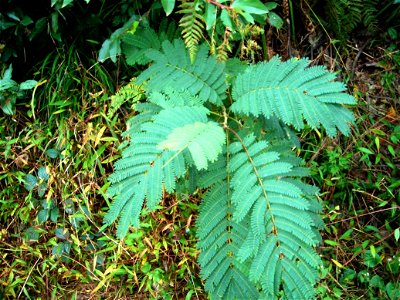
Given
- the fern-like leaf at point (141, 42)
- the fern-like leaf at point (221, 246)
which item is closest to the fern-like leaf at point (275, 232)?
the fern-like leaf at point (221, 246)

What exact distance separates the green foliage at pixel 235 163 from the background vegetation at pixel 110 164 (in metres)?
0.56

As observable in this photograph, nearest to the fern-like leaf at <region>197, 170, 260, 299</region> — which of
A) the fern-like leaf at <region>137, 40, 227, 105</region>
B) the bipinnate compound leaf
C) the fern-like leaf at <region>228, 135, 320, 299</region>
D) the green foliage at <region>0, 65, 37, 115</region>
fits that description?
the fern-like leaf at <region>228, 135, 320, 299</region>

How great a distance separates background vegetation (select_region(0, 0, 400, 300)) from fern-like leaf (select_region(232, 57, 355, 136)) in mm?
586

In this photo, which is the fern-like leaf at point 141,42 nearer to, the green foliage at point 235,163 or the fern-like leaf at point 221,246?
the green foliage at point 235,163

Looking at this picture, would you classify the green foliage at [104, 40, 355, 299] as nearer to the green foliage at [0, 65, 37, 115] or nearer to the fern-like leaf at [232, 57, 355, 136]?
the fern-like leaf at [232, 57, 355, 136]

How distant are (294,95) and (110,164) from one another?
53.6 inches

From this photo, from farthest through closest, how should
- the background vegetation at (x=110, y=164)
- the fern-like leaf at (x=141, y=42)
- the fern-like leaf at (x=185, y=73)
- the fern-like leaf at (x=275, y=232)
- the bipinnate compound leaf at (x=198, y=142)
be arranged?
1. the background vegetation at (x=110, y=164)
2. the fern-like leaf at (x=141, y=42)
3. the fern-like leaf at (x=185, y=73)
4. the fern-like leaf at (x=275, y=232)
5. the bipinnate compound leaf at (x=198, y=142)

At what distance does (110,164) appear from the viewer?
280 centimetres

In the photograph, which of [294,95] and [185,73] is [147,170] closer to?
[185,73]

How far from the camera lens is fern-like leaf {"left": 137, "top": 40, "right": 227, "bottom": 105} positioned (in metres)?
2.08

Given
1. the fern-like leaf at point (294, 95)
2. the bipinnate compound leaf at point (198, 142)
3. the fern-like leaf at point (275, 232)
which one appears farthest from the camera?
the fern-like leaf at point (294, 95)

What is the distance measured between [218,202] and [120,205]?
41 cm

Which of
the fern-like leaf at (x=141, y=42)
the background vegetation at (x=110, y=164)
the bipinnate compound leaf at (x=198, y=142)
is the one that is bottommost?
the background vegetation at (x=110, y=164)

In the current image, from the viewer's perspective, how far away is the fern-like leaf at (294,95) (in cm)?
186
